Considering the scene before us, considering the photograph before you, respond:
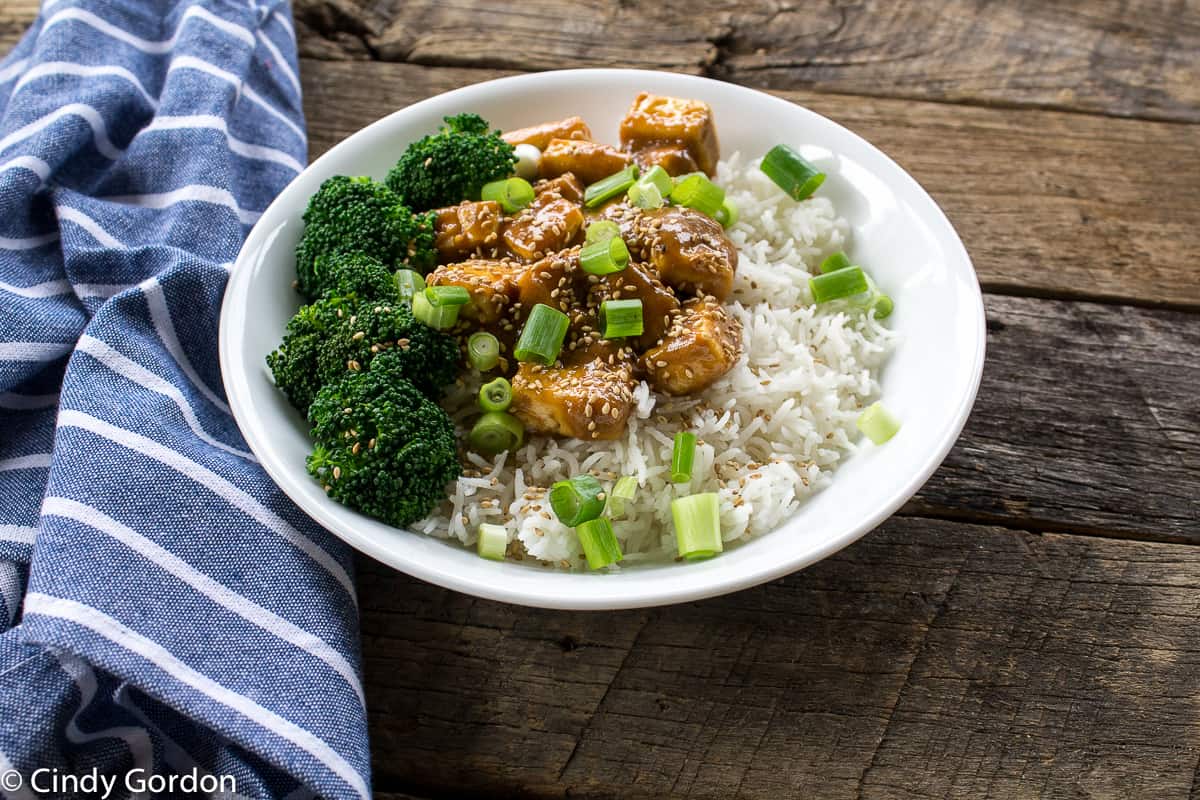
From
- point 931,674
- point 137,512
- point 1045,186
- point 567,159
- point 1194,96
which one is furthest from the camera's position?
point 1194,96

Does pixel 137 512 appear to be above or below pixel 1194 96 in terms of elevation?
below

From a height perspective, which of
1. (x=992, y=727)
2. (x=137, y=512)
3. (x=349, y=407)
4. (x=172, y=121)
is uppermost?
(x=172, y=121)

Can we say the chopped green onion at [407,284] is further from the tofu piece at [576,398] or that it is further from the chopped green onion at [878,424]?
the chopped green onion at [878,424]

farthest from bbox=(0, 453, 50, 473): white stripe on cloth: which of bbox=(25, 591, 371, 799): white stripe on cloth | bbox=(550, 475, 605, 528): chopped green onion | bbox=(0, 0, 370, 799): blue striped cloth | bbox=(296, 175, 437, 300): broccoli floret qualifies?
bbox=(550, 475, 605, 528): chopped green onion

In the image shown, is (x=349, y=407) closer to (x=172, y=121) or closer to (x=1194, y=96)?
(x=172, y=121)

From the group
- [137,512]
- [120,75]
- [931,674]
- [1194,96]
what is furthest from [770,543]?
[1194,96]

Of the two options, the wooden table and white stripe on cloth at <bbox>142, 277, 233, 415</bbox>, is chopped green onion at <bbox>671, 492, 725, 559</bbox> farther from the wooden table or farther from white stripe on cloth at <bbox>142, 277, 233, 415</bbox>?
white stripe on cloth at <bbox>142, 277, 233, 415</bbox>
